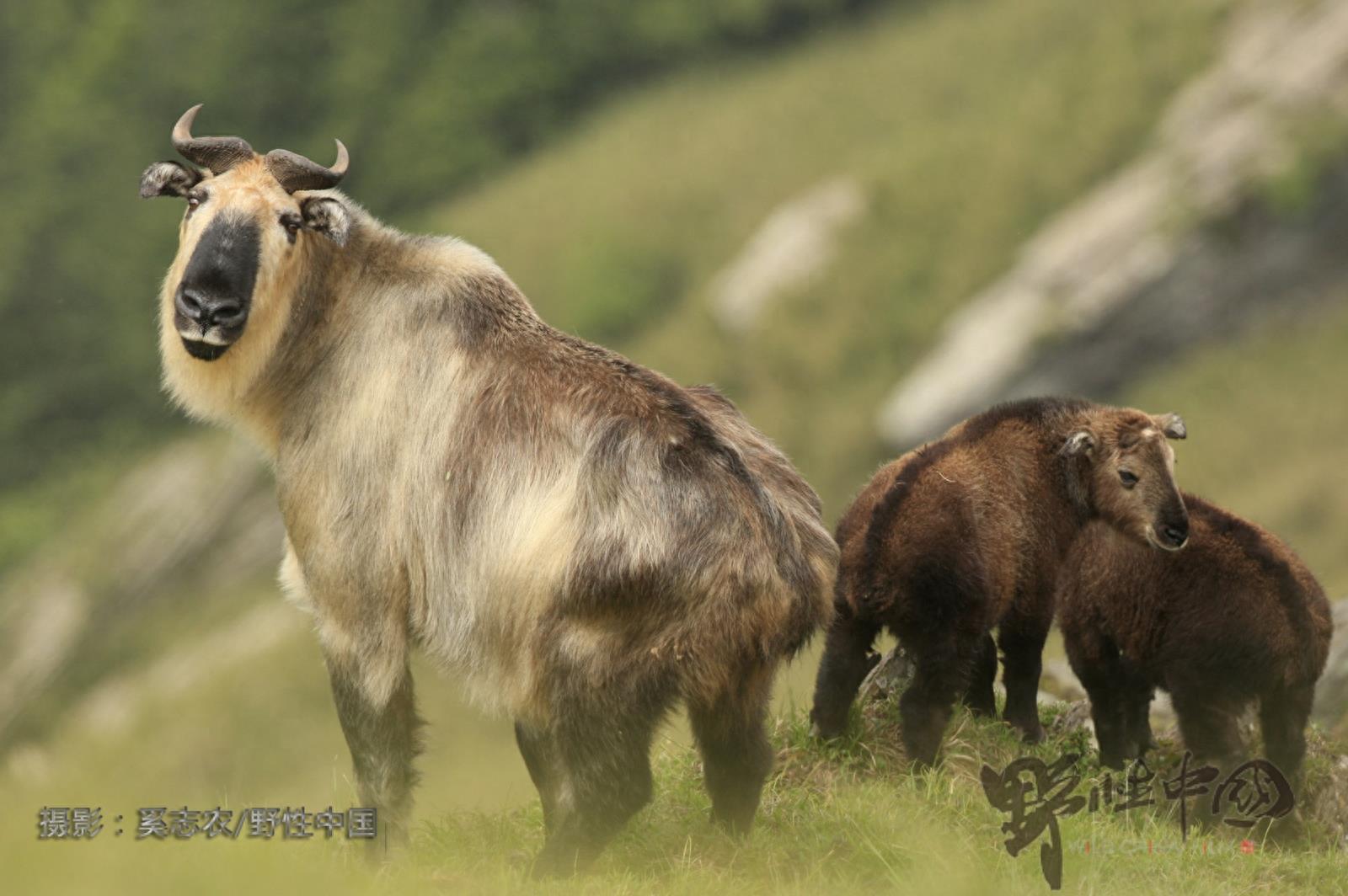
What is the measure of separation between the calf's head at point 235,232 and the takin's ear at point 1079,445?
4480mm

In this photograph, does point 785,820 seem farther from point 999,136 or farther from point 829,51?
point 829,51

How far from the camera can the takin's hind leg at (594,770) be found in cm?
811

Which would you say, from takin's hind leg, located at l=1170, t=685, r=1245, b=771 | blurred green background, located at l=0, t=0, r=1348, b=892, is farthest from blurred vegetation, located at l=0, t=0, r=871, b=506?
takin's hind leg, located at l=1170, t=685, r=1245, b=771

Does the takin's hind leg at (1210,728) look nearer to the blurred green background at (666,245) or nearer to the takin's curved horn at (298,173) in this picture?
the blurred green background at (666,245)

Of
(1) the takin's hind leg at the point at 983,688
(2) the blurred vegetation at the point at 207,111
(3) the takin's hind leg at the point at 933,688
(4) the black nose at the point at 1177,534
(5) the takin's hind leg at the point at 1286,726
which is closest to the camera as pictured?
(3) the takin's hind leg at the point at 933,688

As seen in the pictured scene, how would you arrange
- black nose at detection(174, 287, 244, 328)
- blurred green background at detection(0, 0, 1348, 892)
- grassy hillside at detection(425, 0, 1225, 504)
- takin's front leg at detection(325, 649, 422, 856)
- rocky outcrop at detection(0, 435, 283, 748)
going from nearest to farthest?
black nose at detection(174, 287, 244, 328), takin's front leg at detection(325, 649, 422, 856), blurred green background at detection(0, 0, 1348, 892), grassy hillside at detection(425, 0, 1225, 504), rocky outcrop at detection(0, 435, 283, 748)

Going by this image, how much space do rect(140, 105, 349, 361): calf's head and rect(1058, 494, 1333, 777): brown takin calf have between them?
4903mm

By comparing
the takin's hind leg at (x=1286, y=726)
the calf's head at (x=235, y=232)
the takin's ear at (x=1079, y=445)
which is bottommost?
the takin's hind leg at (x=1286, y=726)

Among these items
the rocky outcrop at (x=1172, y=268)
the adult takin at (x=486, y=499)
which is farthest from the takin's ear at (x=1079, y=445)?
the rocky outcrop at (x=1172, y=268)

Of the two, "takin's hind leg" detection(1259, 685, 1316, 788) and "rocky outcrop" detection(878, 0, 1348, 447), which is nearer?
"takin's hind leg" detection(1259, 685, 1316, 788)

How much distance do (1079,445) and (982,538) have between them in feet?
3.74

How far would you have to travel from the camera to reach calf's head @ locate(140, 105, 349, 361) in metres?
8.75

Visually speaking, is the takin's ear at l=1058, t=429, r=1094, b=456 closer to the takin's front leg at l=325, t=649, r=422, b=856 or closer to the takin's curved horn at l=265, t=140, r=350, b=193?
the takin's front leg at l=325, t=649, r=422, b=856

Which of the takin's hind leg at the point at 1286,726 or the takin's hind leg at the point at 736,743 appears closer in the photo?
the takin's hind leg at the point at 736,743
